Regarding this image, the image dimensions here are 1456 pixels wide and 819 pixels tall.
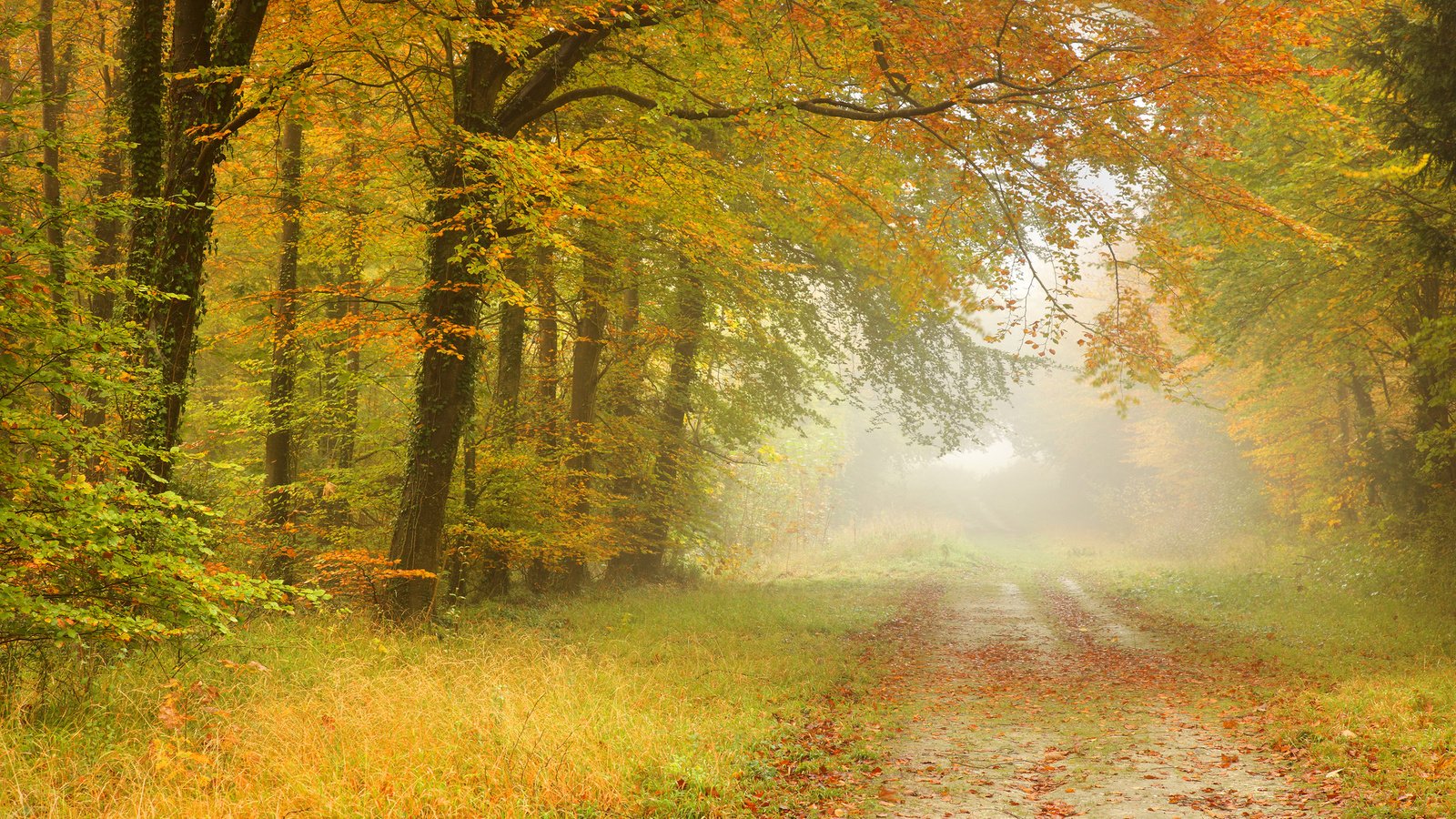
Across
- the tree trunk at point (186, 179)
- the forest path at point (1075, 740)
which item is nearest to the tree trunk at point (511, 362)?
the tree trunk at point (186, 179)

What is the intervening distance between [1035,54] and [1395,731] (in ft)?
25.1

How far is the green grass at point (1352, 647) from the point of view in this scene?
Answer: 6281 mm

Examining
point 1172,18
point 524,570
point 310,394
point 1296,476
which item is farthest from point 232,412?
point 1296,476

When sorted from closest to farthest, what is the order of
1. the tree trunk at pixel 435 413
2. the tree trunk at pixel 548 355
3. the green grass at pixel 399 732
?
1. the green grass at pixel 399 732
2. the tree trunk at pixel 435 413
3. the tree trunk at pixel 548 355

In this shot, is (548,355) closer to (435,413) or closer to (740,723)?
(435,413)

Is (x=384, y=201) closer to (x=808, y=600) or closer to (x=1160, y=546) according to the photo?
(x=808, y=600)

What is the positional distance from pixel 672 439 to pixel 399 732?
1226 cm

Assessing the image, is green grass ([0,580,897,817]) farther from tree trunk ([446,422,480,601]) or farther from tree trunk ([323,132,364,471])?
tree trunk ([323,132,364,471])

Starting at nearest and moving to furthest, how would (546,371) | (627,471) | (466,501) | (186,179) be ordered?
(186,179) < (466,501) < (546,371) < (627,471)

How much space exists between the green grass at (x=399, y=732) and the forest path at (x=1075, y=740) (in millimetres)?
1304

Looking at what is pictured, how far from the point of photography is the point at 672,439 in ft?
59.1

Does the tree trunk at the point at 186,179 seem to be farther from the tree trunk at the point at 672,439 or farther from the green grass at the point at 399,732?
the tree trunk at the point at 672,439

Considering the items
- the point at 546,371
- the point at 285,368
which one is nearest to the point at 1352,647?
the point at 546,371

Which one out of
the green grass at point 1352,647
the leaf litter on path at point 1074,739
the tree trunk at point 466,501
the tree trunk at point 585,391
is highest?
the tree trunk at point 585,391
